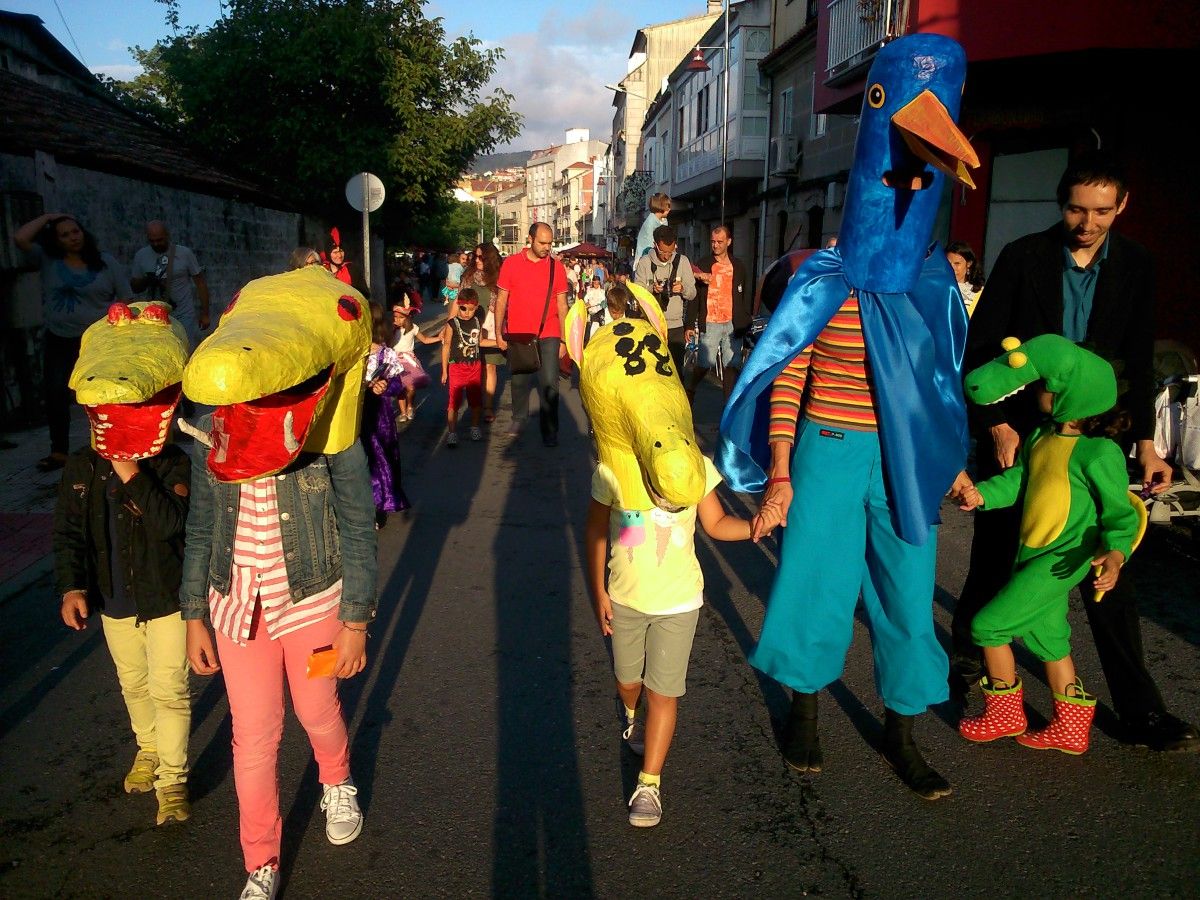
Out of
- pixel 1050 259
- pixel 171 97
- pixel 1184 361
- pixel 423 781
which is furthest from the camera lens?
pixel 171 97

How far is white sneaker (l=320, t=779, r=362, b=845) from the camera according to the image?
2760 millimetres

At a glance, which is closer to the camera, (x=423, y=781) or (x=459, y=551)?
(x=423, y=781)

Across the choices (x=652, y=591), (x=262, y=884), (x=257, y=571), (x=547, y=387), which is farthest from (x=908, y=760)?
(x=547, y=387)

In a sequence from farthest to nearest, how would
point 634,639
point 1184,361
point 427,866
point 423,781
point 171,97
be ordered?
point 171,97 < point 1184,361 < point 423,781 < point 634,639 < point 427,866

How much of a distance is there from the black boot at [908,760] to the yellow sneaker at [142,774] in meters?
2.60

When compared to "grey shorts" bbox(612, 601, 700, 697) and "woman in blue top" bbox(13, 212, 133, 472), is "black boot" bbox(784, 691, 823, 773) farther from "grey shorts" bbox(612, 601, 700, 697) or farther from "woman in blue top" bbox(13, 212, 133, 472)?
"woman in blue top" bbox(13, 212, 133, 472)

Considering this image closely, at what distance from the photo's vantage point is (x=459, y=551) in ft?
18.6

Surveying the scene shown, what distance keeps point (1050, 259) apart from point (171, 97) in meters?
28.1

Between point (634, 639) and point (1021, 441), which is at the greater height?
point (1021, 441)

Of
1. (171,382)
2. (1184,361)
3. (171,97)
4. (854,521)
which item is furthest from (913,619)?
(171,97)

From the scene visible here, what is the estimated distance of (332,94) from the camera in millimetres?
20297

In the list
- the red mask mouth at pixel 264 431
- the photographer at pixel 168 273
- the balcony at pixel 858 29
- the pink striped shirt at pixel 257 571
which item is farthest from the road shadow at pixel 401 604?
the balcony at pixel 858 29

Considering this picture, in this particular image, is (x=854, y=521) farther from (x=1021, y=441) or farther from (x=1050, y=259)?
(x=1050, y=259)

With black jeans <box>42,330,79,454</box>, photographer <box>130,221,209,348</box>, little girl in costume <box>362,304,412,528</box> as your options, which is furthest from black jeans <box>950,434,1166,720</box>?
photographer <box>130,221,209,348</box>
